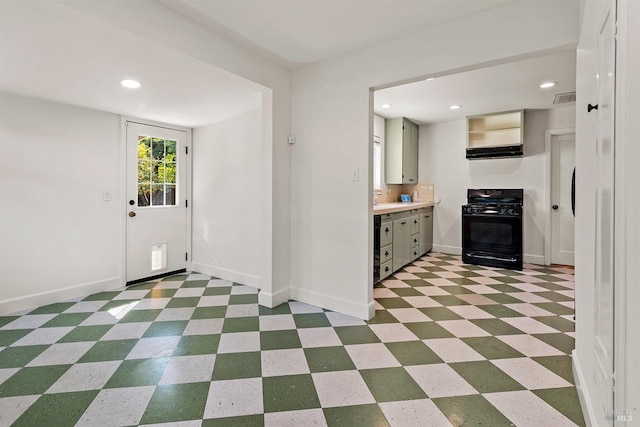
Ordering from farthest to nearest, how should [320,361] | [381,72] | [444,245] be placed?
1. [444,245]
2. [381,72]
3. [320,361]

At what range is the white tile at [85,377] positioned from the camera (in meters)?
1.66

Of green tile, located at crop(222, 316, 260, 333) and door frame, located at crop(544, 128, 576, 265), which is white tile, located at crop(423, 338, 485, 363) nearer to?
green tile, located at crop(222, 316, 260, 333)

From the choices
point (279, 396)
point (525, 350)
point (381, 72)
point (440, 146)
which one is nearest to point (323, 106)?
point (381, 72)

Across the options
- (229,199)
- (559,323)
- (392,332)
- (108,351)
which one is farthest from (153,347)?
(559,323)

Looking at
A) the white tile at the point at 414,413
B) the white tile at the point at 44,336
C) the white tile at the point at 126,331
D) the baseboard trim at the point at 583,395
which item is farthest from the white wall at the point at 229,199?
the baseboard trim at the point at 583,395

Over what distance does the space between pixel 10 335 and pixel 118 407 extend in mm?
1587

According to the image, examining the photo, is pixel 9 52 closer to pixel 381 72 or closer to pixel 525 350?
pixel 381 72

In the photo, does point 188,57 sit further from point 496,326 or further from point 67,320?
point 496,326

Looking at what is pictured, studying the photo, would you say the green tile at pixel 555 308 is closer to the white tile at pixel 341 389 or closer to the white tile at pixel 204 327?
the white tile at pixel 341 389

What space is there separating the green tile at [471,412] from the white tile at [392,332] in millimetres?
652

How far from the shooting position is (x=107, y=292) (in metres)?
3.35

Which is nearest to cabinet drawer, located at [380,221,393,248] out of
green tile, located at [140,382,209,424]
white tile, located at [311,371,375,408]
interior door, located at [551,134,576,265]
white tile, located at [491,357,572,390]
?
white tile, located at [491,357,572,390]

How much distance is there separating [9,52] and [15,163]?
48.9 inches

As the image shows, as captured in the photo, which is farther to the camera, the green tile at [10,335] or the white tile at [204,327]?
the white tile at [204,327]
